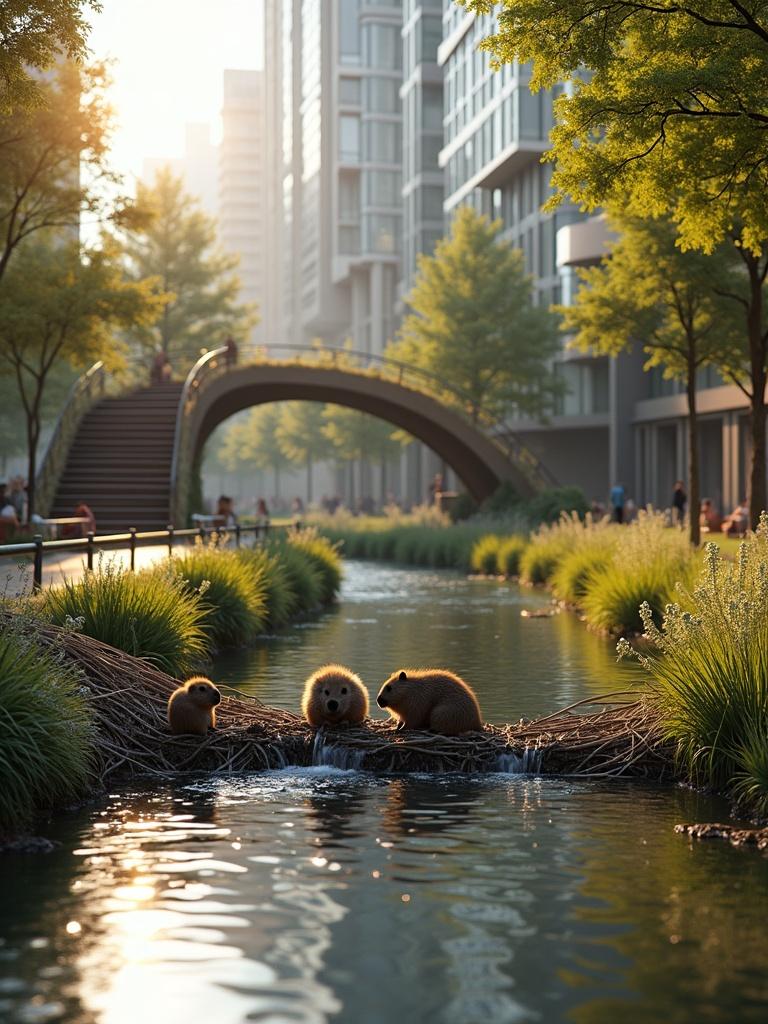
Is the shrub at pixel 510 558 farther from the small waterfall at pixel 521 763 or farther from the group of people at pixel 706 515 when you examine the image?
the small waterfall at pixel 521 763

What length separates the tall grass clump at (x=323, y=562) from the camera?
89.7 ft

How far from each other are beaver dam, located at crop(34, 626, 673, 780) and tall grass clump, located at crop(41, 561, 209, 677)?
229 centimetres

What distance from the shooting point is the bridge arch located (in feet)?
159

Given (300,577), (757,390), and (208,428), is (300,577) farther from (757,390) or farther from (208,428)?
(208,428)

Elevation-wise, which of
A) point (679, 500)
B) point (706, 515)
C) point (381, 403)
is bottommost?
point (706, 515)

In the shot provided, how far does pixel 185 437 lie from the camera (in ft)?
134

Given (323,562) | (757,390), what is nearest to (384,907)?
(757,390)

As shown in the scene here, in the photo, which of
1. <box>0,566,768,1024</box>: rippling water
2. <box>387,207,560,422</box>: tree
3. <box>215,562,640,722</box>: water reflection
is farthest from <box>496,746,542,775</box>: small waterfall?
<box>387,207,560,422</box>: tree

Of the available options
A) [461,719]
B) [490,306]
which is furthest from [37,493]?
[461,719]

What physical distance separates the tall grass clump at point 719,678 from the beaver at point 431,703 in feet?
3.98

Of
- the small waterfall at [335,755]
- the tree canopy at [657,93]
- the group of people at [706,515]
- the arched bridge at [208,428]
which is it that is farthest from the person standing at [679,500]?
the small waterfall at [335,755]

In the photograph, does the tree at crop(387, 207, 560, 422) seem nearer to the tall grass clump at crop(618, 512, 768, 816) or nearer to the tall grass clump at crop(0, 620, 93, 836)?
the tall grass clump at crop(618, 512, 768, 816)

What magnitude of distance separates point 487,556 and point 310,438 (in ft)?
166

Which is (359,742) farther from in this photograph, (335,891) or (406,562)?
(406,562)
